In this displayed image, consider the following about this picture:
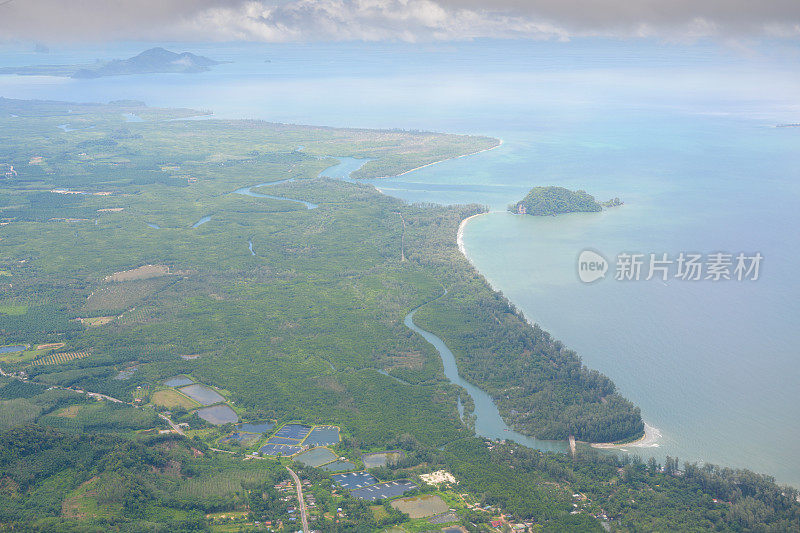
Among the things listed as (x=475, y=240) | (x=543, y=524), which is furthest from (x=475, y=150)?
(x=543, y=524)

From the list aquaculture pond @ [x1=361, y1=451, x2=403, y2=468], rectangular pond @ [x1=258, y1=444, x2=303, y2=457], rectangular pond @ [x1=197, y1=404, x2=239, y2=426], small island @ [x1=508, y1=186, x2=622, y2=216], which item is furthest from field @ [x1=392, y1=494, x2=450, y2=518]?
small island @ [x1=508, y1=186, x2=622, y2=216]

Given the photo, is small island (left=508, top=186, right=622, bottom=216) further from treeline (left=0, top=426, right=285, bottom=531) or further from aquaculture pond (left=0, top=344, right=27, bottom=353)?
aquaculture pond (left=0, top=344, right=27, bottom=353)

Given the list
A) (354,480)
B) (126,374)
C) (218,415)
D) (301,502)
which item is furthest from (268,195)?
(301,502)

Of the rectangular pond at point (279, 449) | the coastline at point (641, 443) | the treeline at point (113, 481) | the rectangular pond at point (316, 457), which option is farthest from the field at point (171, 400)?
the coastline at point (641, 443)

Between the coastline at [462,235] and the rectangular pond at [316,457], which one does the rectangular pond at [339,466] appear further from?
the coastline at [462,235]

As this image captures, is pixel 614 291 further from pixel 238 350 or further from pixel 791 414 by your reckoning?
pixel 238 350
